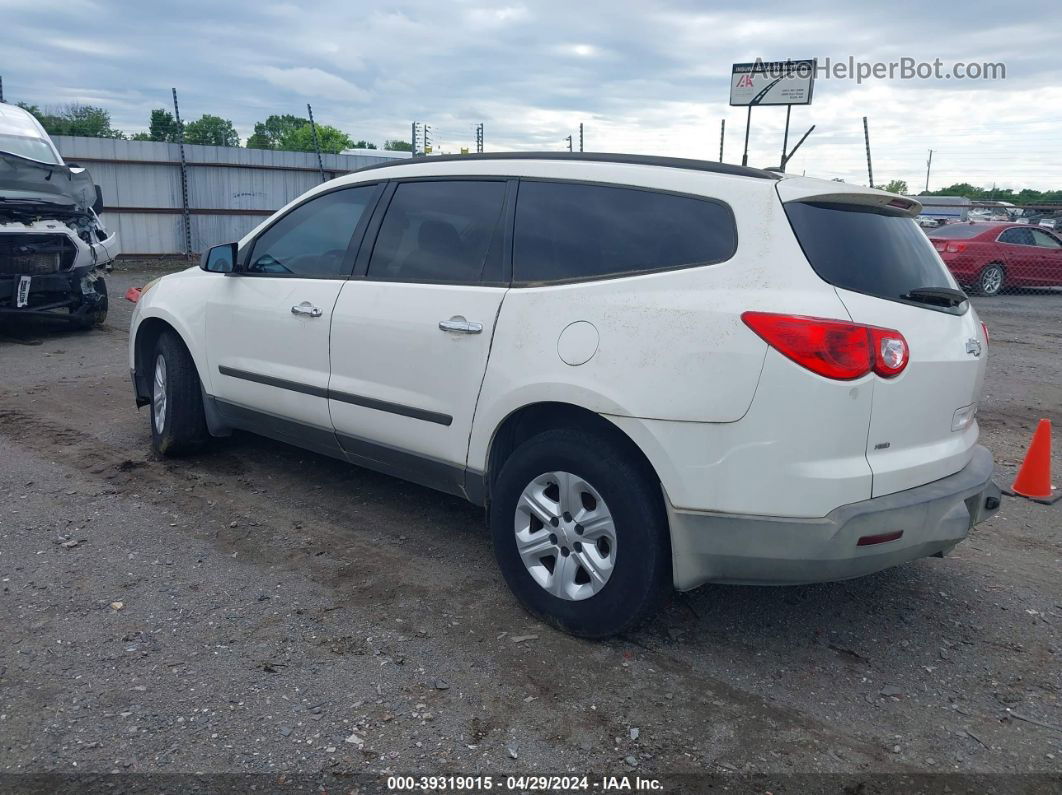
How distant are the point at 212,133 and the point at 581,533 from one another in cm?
3214

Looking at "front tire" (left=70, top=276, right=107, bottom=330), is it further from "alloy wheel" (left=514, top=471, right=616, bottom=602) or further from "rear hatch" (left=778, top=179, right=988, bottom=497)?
"rear hatch" (left=778, top=179, right=988, bottom=497)

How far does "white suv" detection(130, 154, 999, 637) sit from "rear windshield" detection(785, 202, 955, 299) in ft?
0.04

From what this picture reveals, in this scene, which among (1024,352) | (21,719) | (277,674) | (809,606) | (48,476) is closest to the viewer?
(21,719)

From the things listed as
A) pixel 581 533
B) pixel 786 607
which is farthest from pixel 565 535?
pixel 786 607

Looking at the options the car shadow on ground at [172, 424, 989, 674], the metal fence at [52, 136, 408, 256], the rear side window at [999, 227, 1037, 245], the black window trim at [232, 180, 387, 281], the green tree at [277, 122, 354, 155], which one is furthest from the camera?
the green tree at [277, 122, 354, 155]

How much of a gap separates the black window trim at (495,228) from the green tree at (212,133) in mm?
20420

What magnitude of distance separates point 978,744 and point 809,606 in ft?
3.35

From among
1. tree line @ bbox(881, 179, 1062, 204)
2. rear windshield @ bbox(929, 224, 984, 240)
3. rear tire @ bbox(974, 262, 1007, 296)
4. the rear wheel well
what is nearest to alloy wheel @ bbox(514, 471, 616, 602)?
the rear wheel well

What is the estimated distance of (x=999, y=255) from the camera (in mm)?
16422

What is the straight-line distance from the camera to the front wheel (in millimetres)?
16531

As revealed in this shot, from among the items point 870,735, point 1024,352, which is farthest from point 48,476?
point 1024,352

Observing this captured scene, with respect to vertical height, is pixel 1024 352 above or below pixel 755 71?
below

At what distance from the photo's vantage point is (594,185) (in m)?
3.60

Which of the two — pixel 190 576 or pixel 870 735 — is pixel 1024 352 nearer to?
pixel 870 735
